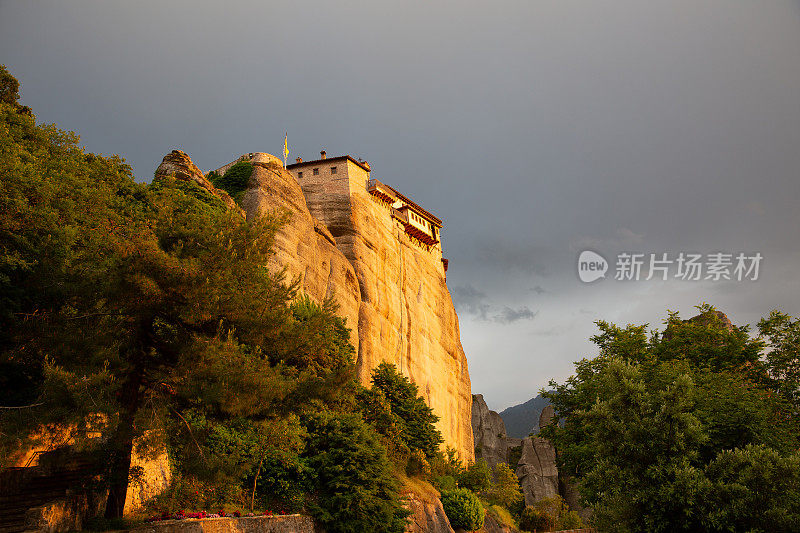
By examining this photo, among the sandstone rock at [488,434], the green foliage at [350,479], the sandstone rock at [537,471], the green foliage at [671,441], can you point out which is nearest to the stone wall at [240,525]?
the green foliage at [350,479]

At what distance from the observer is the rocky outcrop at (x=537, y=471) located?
66.4 meters

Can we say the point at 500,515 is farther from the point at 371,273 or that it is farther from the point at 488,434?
the point at 488,434

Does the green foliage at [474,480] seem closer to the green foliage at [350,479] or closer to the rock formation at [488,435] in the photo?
the green foliage at [350,479]

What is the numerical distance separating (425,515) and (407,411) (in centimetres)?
637

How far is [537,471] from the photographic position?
6969 cm

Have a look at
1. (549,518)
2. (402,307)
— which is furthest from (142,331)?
(549,518)

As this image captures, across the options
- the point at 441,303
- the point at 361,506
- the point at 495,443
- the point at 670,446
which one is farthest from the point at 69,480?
the point at 495,443

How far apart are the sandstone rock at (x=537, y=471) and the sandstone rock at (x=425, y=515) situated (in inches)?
1617

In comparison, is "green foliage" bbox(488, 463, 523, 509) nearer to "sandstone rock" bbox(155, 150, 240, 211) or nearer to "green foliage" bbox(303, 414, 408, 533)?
"green foliage" bbox(303, 414, 408, 533)

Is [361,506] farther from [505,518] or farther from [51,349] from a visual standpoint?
[505,518]

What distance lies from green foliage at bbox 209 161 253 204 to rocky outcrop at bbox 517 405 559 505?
1969 inches

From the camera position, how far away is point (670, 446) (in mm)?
13914

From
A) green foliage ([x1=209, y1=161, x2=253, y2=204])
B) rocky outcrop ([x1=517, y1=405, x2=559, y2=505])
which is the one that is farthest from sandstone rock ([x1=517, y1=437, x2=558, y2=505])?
green foliage ([x1=209, y1=161, x2=253, y2=204])

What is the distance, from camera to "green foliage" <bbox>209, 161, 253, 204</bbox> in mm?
39531
